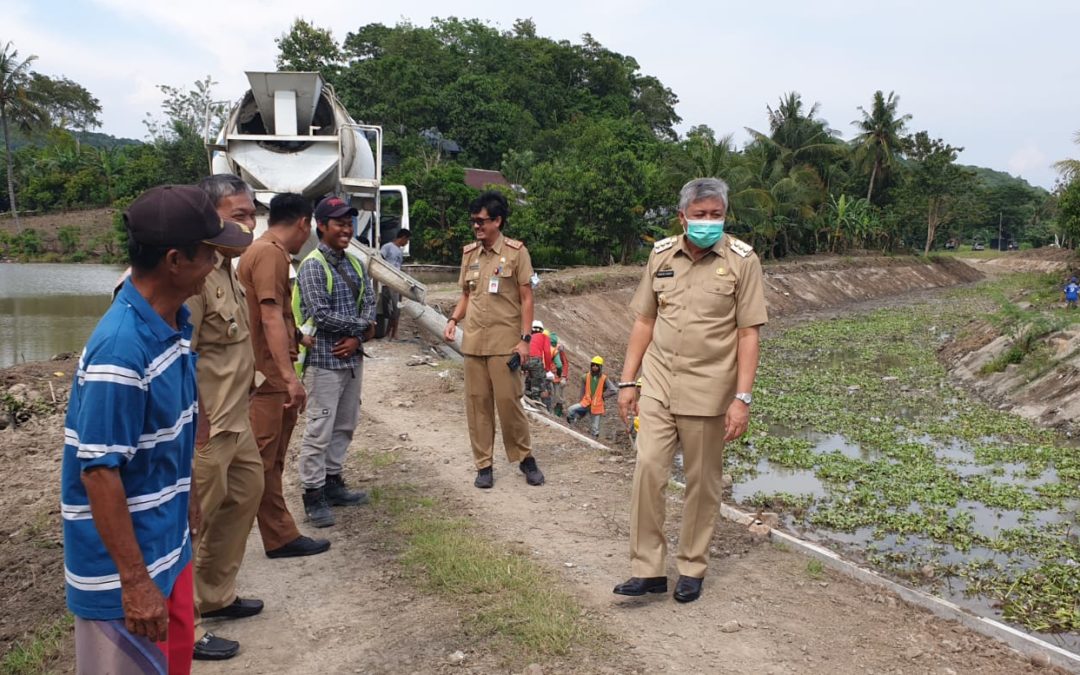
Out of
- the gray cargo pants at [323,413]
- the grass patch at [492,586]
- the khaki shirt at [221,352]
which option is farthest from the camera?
the gray cargo pants at [323,413]

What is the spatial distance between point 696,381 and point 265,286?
91.0 inches

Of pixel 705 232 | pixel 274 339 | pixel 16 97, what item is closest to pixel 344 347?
pixel 274 339

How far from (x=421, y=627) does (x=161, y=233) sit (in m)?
2.40

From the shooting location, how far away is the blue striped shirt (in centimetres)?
209

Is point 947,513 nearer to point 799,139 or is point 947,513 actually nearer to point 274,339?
point 274,339

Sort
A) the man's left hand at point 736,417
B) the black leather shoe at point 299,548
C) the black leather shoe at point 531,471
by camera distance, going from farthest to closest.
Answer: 1. the black leather shoe at point 531,471
2. the black leather shoe at point 299,548
3. the man's left hand at point 736,417

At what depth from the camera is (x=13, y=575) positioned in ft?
14.8

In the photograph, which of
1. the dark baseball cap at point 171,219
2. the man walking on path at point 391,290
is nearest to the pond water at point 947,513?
the dark baseball cap at point 171,219

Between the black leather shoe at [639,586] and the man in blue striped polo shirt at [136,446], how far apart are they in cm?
231

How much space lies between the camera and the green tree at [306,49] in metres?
42.3

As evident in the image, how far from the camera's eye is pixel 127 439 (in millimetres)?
2129

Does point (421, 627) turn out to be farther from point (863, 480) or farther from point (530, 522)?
point (863, 480)

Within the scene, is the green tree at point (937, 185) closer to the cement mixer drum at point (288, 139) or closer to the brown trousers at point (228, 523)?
the cement mixer drum at point (288, 139)

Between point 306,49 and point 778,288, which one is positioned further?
point 306,49
